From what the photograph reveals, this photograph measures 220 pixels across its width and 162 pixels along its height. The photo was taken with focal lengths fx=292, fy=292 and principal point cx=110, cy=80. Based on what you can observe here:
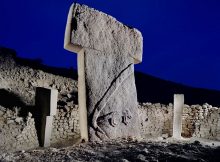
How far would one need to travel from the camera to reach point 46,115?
824cm

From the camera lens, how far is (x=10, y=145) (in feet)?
24.3

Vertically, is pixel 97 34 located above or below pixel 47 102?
above

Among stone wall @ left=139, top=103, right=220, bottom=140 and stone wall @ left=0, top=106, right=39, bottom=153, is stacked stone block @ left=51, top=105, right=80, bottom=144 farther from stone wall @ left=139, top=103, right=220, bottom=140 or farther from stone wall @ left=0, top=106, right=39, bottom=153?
stone wall @ left=139, top=103, right=220, bottom=140

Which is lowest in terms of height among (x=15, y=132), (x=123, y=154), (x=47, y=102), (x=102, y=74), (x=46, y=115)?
(x=15, y=132)

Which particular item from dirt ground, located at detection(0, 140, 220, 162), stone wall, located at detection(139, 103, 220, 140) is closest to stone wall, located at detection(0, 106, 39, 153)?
dirt ground, located at detection(0, 140, 220, 162)

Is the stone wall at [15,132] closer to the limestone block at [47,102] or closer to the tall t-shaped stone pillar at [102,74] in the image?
the limestone block at [47,102]

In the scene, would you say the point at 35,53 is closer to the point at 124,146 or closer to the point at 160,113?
the point at 160,113

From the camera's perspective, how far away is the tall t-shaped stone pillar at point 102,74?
4.77 m

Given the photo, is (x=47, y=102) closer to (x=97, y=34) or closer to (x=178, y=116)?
(x=97, y=34)

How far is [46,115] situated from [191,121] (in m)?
6.42

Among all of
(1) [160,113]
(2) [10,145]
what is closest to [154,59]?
(1) [160,113]

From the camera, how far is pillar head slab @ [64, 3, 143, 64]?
486cm

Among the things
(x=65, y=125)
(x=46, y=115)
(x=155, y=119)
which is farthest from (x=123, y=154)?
(x=155, y=119)

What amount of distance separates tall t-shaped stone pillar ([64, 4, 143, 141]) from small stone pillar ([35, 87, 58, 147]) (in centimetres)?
337
